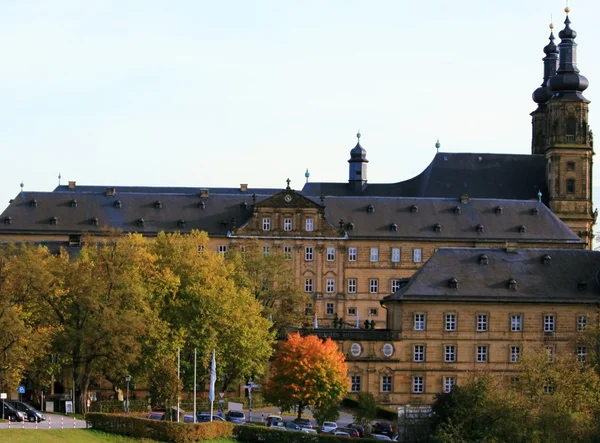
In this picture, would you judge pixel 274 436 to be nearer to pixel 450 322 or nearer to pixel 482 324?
pixel 450 322

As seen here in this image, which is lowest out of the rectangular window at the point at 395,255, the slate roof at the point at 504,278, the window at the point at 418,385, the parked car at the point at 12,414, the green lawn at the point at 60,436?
the green lawn at the point at 60,436

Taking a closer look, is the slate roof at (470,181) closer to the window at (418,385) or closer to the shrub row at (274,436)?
the window at (418,385)

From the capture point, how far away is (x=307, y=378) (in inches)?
4786

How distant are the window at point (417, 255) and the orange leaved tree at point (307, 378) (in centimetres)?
4999

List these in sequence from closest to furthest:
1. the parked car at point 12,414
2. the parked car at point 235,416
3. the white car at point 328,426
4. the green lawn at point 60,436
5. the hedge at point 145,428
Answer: the green lawn at point 60,436 → the hedge at point 145,428 → the parked car at point 12,414 → the white car at point 328,426 → the parked car at point 235,416

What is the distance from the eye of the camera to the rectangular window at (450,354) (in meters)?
137

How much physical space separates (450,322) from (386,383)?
6767 mm

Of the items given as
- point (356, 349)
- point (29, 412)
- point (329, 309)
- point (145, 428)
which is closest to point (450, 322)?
point (356, 349)

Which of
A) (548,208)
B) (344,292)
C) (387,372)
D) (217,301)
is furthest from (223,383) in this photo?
(548,208)

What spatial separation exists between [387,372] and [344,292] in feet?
122

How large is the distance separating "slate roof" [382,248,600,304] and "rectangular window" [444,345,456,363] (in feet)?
12.5

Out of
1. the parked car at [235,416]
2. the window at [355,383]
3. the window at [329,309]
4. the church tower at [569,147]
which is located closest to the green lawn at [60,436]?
the parked car at [235,416]

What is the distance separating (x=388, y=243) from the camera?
173500 mm

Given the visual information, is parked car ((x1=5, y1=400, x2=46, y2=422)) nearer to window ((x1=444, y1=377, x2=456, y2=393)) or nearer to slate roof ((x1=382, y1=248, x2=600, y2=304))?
slate roof ((x1=382, y1=248, x2=600, y2=304))
